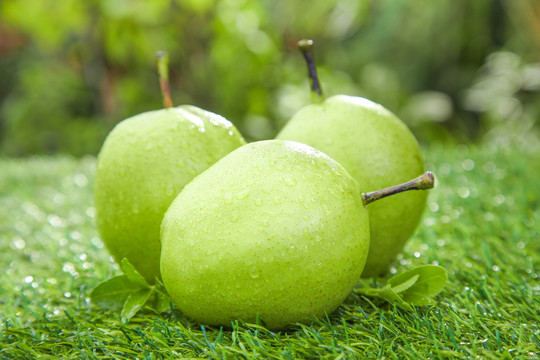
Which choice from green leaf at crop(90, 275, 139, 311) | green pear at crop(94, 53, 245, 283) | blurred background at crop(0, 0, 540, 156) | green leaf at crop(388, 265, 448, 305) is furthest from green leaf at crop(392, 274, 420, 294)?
blurred background at crop(0, 0, 540, 156)

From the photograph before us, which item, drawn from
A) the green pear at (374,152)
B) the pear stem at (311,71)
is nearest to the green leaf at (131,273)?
the green pear at (374,152)

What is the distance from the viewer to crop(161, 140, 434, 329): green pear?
1.14m

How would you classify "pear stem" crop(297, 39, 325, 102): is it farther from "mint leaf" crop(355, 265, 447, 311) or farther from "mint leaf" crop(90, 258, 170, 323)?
"mint leaf" crop(90, 258, 170, 323)

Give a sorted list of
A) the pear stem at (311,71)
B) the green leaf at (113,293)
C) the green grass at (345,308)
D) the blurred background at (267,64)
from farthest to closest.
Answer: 1. the blurred background at (267,64)
2. the pear stem at (311,71)
3. the green leaf at (113,293)
4. the green grass at (345,308)

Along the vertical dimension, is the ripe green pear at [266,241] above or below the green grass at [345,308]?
above

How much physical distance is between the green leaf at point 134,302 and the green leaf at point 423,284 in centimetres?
63

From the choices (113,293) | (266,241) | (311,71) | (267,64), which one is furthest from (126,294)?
(267,64)

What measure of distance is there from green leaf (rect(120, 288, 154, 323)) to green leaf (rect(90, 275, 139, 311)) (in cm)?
2

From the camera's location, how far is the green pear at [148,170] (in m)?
1.43

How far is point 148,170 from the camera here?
4.72 feet

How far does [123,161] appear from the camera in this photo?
58.1 inches

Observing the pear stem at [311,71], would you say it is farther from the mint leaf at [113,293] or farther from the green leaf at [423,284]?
the mint leaf at [113,293]

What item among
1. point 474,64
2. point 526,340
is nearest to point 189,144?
point 526,340

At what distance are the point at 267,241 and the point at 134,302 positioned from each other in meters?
0.46
